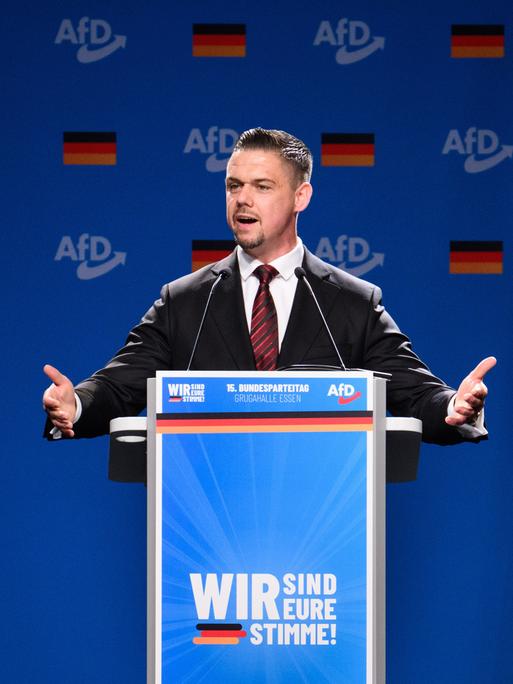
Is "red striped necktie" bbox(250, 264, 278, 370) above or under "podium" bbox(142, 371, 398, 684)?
above

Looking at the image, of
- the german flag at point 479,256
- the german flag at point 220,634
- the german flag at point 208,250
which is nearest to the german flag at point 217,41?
the german flag at point 208,250

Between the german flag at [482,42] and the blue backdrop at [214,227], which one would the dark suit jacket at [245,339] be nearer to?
the blue backdrop at [214,227]

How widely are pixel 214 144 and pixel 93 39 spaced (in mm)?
620

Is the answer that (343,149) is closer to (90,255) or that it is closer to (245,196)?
(90,255)

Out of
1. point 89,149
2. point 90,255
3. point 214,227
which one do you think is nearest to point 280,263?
point 214,227

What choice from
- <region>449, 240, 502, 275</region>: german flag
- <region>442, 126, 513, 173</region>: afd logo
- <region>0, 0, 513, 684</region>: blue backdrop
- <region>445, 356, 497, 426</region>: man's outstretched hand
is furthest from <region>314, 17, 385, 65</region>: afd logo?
<region>445, 356, 497, 426</region>: man's outstretched hand

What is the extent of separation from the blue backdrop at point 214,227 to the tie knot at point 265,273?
1342 mm

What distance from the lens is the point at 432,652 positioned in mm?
4242

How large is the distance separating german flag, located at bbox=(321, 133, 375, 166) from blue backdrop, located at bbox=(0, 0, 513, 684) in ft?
0.05

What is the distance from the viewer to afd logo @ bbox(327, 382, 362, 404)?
2049mm

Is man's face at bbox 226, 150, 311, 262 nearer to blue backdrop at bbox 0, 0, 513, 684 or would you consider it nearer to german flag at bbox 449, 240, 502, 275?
blue backdrop at bbox 0, 0, 513, 684

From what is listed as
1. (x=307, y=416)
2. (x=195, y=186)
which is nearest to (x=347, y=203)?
(x=195, y=186)

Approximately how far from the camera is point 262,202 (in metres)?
2.96

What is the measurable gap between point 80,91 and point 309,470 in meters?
2.69
